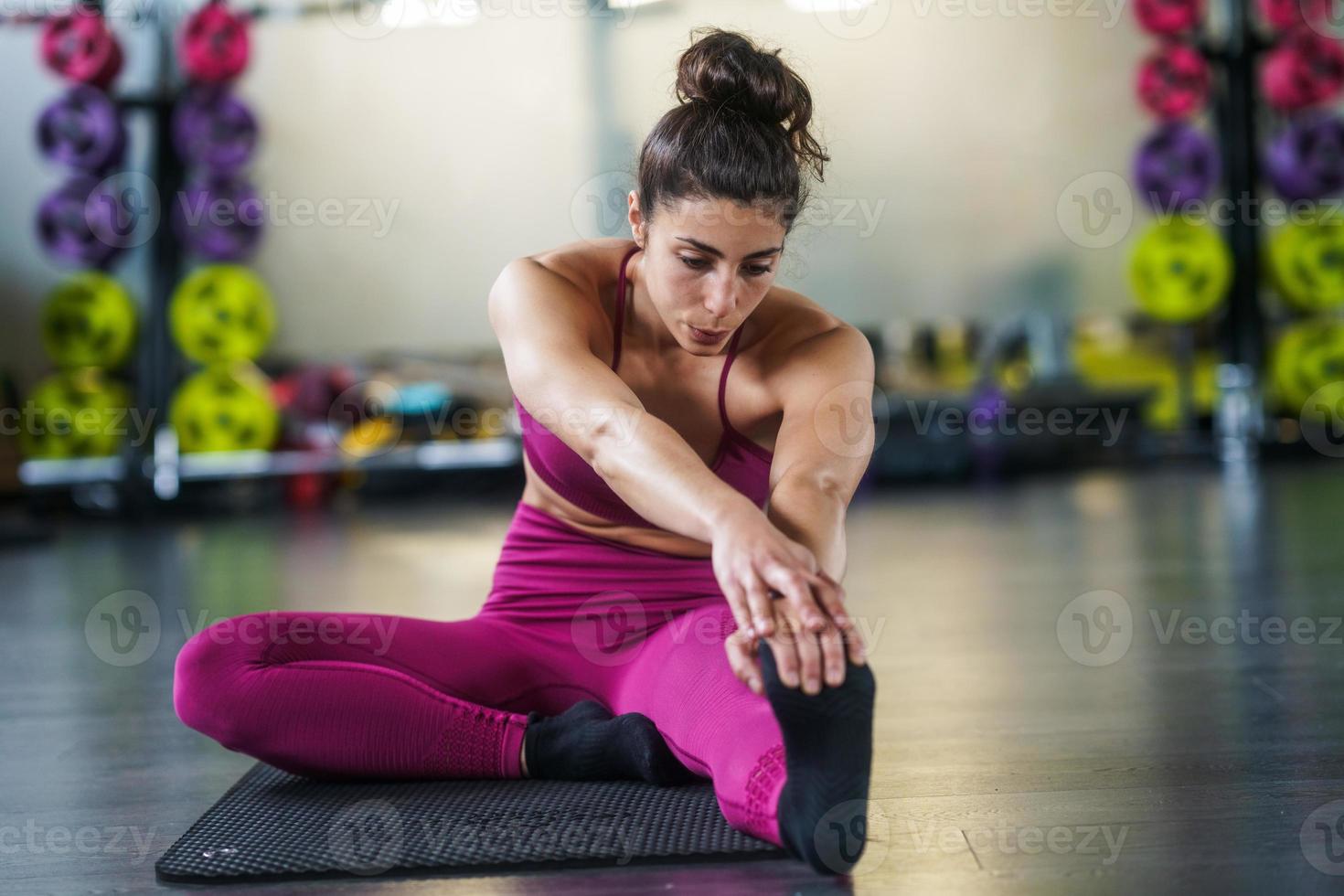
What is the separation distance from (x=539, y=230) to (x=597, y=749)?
392cm

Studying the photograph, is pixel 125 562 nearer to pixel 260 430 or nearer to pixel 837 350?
pixel 260 430

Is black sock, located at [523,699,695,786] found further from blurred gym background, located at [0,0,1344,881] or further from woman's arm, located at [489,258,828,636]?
blurred gym background, located at [0,0,1344,881]

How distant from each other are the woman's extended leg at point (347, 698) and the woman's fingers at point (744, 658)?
433 millimetres

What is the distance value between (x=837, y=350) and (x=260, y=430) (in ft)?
11.8

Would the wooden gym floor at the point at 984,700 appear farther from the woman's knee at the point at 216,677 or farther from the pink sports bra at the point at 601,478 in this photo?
the pink sports bra at the point at 601,478

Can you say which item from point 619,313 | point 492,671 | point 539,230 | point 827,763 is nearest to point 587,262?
point 619,313

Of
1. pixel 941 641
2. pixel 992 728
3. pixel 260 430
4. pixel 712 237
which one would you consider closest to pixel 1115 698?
pixel 992 728

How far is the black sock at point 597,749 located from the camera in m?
1.41

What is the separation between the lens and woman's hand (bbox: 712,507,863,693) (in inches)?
42.4

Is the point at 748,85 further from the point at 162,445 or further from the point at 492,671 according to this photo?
the point at 162,445

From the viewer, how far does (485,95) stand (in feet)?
16.9

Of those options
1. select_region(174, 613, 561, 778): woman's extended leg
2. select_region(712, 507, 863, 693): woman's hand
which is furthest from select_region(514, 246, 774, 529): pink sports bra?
select_region(712, 507, 863, 693): woman's hand

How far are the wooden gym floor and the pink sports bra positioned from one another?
0.35 m

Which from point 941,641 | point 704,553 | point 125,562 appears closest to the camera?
point 704,553
